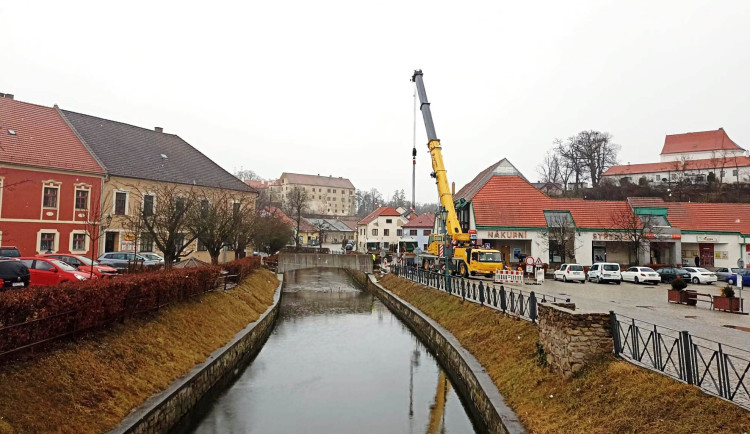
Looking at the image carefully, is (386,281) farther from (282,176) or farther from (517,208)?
(282,176)

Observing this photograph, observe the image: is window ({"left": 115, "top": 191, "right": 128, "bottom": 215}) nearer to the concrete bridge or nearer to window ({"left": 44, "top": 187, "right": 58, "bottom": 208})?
window ({"left": 44, "top": 187, "right": 58, "bottom": 208})

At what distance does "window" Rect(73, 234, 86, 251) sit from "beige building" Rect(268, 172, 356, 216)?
10324 centimetres

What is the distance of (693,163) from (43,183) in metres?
85.7

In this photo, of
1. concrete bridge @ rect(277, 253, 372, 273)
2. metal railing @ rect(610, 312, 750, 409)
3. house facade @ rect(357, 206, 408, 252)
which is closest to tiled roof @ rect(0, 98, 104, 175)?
concrete bridge @ rect(277, 253, 372, 273)

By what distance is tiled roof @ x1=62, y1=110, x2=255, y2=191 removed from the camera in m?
36.6

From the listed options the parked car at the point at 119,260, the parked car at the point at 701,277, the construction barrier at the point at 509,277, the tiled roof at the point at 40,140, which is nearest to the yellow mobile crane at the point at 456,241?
the construction barrier at the point at 509,277

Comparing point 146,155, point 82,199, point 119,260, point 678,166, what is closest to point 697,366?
point 119,260

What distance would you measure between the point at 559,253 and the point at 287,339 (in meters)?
26.6

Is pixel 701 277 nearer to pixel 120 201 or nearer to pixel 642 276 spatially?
pixel 642 276

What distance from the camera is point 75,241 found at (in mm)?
31734

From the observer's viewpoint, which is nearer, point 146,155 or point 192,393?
point 192,393

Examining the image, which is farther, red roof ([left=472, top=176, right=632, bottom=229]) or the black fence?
red roof ([left=472, top=176, right=632, bottom=229])

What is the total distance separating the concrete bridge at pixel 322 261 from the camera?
166 ft

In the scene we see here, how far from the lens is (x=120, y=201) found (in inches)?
1401
